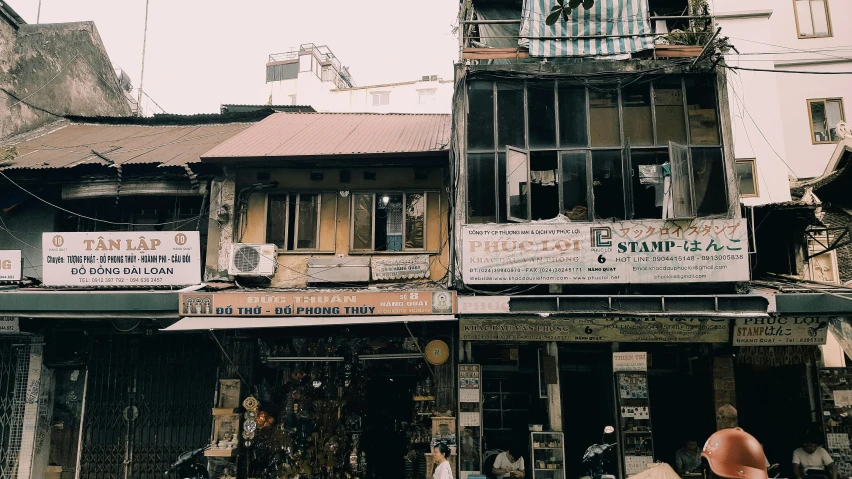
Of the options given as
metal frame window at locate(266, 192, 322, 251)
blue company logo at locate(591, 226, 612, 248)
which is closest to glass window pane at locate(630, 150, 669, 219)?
blue company logo at locate(591, 226, 612, 248)

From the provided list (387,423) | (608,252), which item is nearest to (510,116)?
(608,252)

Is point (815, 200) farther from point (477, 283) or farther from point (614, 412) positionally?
point (477, 283)

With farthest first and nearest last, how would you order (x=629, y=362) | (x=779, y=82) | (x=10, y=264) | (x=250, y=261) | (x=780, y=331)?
1. (x=779, y=82)
2. (x=10, y=264)
3. (x=250, y=261)
4. (x=629, y=362)
5. (x=780, y=331)

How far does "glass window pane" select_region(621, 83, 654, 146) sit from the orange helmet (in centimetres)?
890

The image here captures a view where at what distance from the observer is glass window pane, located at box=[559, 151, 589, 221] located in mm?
10703

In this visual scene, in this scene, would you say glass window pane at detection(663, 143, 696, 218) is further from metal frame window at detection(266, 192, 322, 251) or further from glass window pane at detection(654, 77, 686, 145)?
metal frame window at detection(266, 192, 322, 251)

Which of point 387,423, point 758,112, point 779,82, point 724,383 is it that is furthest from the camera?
point 779,82

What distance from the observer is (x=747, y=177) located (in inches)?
566

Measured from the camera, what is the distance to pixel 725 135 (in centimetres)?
1072

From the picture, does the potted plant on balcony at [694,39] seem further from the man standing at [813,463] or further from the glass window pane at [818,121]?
the man standing at [813,463]

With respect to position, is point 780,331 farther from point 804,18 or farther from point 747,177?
point 804,18

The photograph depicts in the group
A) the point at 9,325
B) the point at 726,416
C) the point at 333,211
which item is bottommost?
the point at 726,416

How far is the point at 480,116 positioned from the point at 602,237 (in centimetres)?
333

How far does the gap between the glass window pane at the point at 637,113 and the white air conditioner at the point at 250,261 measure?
7.65 m
